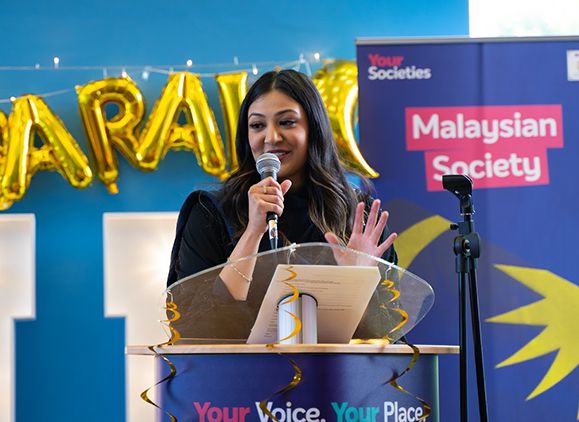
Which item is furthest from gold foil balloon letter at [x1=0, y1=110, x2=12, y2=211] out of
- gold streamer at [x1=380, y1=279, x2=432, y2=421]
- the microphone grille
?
gold streamer at [x1=380, y1=279, x2=432, y2=421]

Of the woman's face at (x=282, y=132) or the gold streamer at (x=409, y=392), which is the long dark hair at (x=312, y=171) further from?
the gold streamer at (x=409, y=392)

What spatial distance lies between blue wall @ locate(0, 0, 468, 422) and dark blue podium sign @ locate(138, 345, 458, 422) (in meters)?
2.83

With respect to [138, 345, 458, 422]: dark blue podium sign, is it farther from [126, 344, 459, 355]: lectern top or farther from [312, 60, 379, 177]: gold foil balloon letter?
[312, 60, 379, 177]: gold foil balloon letter

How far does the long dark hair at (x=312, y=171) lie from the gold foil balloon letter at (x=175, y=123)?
165cm

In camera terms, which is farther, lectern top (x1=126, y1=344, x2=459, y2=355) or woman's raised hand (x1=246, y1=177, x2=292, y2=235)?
woman's raised hand (x1=246, y1=177, x2=292, y2=235)

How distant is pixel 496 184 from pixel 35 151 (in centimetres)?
Answer: 217

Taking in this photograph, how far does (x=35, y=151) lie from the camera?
14.5 feet

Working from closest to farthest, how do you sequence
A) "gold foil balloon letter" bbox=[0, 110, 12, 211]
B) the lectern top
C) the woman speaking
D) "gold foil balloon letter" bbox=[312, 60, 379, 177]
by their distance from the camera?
the lectern top < the woman speaking < "gold foil balloon letter" bbox=[312, 60, 379, 177] < "gold foil balloon letter" bbox=[0, 110, 12, 211]

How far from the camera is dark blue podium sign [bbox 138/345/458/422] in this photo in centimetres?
175

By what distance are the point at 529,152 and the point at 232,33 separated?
1700 mm

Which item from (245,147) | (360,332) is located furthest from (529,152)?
(360,332)

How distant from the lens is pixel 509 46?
152 inches

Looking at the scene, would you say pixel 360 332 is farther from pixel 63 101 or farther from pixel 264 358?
pixel 63 101

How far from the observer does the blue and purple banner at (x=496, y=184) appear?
374 centimetres
